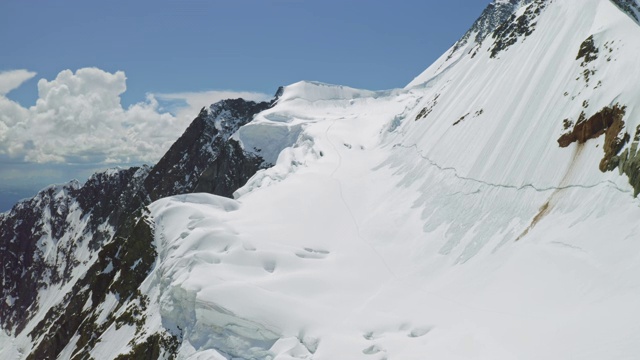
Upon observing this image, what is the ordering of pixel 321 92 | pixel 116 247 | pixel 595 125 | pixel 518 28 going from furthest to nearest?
pixel 321 92, pixel 116 247, pixel 518 28, pixel 595 125

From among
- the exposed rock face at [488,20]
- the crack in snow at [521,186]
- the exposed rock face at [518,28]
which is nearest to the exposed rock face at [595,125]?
the crack in snow at [521,186]

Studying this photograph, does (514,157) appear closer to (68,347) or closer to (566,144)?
(566,144)

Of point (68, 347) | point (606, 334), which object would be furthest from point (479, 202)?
point (68, 347)

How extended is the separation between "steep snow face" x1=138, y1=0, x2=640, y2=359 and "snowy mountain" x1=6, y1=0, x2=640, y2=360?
92mm

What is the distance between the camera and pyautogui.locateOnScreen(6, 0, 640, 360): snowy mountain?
16422mm

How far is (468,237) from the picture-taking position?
2448 centimetres

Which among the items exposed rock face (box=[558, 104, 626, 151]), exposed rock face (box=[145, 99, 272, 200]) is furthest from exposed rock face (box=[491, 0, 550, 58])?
exposed rock face (box=[145, 99, 272, 200])

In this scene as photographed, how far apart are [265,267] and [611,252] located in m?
16.0

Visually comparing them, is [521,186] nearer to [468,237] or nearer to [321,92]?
[468,237]

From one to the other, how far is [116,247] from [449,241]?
112ft

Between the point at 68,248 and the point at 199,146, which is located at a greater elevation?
the point at 199,146

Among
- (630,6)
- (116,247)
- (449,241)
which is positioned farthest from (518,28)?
(116,247)

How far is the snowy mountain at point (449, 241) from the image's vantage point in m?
16.4

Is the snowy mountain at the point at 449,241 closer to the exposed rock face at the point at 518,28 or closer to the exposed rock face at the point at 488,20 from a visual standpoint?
the exposed rock face at the point at 518,28
